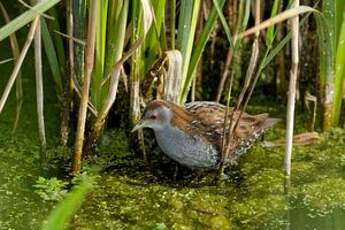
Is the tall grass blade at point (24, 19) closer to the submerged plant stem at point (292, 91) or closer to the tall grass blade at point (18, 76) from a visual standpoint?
the tall grass blade at point (18, 76)

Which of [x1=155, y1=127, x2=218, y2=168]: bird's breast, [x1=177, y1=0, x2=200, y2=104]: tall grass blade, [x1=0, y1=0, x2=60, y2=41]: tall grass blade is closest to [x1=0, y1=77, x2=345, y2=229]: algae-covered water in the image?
[x1=155, y1=127, x2=218, y2=168]: bird's breast

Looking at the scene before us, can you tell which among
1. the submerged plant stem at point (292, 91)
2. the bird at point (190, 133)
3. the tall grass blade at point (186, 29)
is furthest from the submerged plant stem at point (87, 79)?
the submerged plant stem at point (292, 91)

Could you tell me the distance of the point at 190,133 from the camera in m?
3.93

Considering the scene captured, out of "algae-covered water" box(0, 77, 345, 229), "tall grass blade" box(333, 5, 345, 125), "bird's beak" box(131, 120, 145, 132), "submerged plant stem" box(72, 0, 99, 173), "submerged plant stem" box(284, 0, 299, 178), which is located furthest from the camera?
"tall grass blade" box(333, 5, 345, 125)

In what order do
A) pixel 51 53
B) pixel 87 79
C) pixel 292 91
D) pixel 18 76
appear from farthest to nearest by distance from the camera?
1. pixel 18 76
2. pixel 51 53
3. pixel 292 91
4. pixel 87 79

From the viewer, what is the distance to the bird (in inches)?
152

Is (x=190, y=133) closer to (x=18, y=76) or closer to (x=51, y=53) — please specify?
(x=51, y=53)

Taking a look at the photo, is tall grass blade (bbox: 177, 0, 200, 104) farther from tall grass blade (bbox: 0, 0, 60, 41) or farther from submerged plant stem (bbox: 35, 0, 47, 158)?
tall grass blade (bbox: 0, 0, 60, 41)

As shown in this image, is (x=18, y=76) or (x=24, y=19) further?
(x=18, y=76)

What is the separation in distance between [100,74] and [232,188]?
2.67 feet

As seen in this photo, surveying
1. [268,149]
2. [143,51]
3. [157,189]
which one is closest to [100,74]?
[143,51]

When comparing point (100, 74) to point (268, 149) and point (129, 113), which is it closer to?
point (129, 113)

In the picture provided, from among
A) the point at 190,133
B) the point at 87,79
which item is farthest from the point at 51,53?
the point at 190,133

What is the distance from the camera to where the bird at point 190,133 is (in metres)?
3.87
